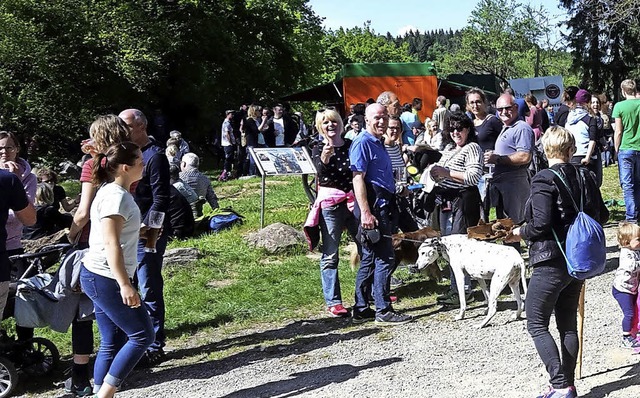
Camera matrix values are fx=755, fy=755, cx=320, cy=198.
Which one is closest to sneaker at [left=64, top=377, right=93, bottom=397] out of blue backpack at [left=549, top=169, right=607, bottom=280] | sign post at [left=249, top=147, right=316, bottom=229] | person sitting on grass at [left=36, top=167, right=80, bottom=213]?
blue backpack at [left=549, top=169, right=607, bottom=280]

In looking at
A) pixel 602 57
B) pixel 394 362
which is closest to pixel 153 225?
A: pixel 394 362

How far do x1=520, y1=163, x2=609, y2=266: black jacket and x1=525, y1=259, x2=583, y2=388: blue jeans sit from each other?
8 centimetres

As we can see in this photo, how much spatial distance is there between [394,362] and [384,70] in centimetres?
1544

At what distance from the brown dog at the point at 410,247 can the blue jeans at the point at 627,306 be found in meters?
1.93

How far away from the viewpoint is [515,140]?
261 inches

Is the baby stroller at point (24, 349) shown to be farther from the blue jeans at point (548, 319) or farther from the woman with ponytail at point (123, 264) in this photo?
the blue jeans at point (548, 319)

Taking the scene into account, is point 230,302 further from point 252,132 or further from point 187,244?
point 252,132

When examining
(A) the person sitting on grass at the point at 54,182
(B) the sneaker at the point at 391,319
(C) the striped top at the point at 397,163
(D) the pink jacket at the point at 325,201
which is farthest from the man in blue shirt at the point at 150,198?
(A) the person sitting on grass at the point at 54,182

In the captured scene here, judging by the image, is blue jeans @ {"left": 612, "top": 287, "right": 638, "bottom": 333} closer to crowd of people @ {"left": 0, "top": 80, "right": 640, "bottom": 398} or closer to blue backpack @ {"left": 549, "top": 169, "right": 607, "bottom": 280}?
crowd of people @ {"left": 0, "top": 80, "right": 640, "bottom": 398}

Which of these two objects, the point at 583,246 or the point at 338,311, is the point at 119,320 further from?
the point at 338,311

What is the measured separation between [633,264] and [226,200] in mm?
10436

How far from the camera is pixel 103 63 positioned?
23375 mm

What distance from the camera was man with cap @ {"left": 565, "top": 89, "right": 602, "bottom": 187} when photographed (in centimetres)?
887

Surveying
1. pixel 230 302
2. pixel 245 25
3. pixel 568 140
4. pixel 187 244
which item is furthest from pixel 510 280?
pixel 245 25
